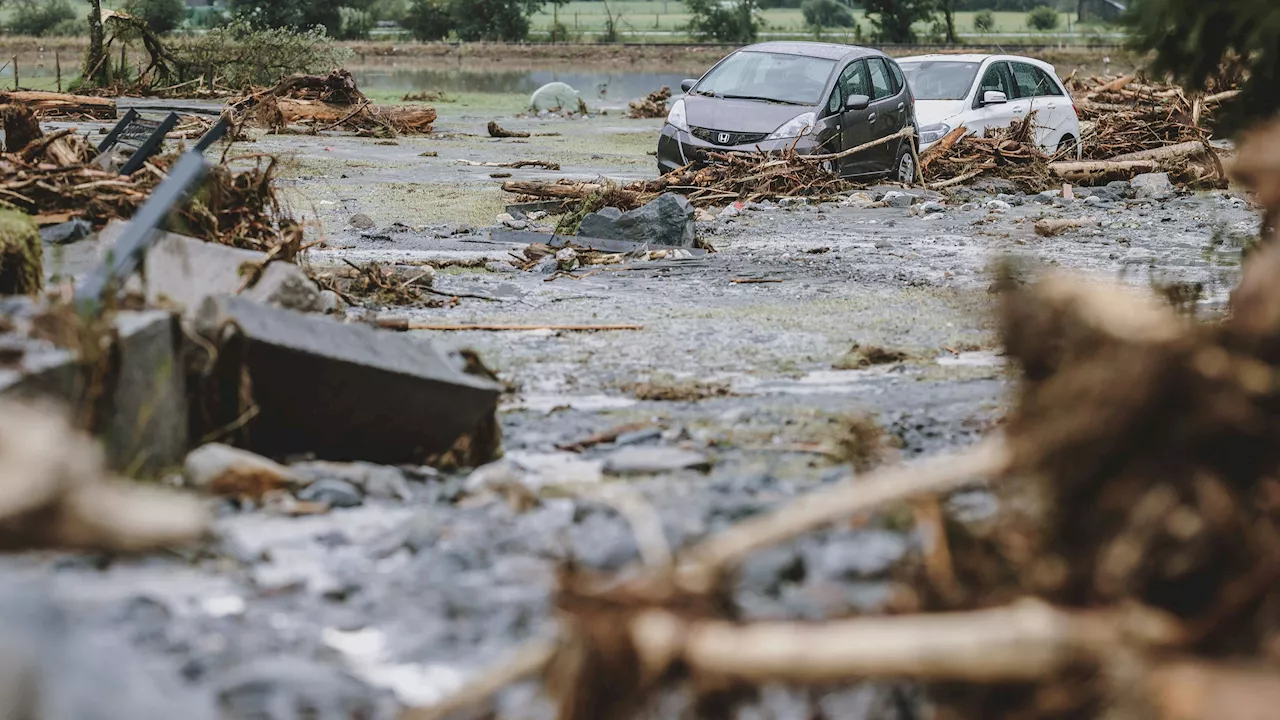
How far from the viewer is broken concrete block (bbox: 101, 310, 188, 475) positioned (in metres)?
5.24

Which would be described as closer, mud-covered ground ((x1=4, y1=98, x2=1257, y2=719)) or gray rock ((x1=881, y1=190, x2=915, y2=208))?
mud-covered ground ((x1=4, y1=98, x2=1257, y2=719))

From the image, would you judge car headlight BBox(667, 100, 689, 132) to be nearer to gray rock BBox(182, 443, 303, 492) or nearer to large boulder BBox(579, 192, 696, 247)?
large boulder BBox(579, 192, 696, 247)

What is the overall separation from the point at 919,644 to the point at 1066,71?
5757cm

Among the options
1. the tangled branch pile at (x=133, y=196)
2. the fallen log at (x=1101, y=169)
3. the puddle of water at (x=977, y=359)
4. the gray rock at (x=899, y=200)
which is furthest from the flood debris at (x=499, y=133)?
the puddle of water at (x=977, y=359)

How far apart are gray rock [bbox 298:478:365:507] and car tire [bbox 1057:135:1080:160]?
657 inches

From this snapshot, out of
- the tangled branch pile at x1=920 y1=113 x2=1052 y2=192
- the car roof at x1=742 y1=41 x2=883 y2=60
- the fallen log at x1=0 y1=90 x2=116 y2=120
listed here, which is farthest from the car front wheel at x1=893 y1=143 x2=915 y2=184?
the fallen log at x1=0 y1=90 x2=116 y2=120

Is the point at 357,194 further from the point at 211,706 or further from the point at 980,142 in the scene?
the point at 211,706

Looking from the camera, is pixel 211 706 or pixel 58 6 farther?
pixel 58 6

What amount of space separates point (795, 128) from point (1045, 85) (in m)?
6.03

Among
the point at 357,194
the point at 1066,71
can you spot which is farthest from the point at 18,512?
the point at 1066,71

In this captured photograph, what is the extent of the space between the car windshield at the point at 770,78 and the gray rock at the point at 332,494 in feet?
43.3

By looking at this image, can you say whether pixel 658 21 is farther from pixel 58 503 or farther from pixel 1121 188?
pixel 58 503

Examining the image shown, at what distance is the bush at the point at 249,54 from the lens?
36.4 metres

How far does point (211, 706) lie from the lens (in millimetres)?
3672
